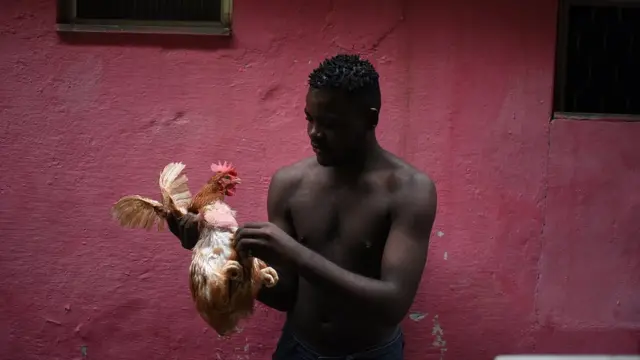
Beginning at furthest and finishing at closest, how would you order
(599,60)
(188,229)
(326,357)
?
(599,60) < (326,357) < (188,229)

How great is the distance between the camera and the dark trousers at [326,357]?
2328mm

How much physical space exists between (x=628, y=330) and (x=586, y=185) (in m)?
0.67

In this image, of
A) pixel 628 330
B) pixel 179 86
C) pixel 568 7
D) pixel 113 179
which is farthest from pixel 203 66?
pixel 628 330

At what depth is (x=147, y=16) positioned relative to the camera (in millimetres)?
3041

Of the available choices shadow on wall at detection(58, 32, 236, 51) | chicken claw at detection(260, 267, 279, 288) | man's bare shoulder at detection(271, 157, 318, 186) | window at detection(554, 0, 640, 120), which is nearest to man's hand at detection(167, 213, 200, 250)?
chicken claw at detection(260, 267, 279, 288)

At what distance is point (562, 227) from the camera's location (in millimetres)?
2984

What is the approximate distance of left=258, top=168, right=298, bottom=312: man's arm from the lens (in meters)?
2.41

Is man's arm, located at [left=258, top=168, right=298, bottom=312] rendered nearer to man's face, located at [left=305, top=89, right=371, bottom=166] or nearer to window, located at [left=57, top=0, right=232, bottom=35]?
man's face, located at [left=305, top=89, right=371, bottom=166]

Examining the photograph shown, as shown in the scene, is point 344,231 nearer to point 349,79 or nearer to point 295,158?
point 349,79

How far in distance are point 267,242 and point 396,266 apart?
16.0 inches

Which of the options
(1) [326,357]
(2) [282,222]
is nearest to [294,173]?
(2) [282,222]

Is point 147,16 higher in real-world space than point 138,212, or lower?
higher

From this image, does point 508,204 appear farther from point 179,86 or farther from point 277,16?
point 179,86

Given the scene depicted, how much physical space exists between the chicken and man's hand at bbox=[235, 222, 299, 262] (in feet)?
0.36
